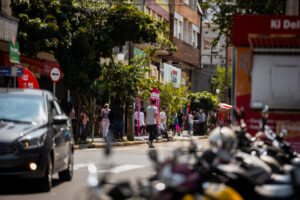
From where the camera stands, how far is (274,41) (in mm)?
12805

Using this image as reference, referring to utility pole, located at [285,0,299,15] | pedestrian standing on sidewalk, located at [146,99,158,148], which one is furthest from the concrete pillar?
utility pole, located at [285,0,299,15]

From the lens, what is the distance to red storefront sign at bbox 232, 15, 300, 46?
41.6 ft

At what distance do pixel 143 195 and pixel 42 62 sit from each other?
2811 cm

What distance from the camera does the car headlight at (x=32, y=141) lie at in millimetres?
11648

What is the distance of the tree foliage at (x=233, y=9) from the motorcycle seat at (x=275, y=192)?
1139cm

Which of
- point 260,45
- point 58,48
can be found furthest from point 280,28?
point 58,48

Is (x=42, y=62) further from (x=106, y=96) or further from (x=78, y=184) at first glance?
(x=78, y=184)

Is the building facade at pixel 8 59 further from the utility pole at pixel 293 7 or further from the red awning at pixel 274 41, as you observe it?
the red awning at pixel 274 41

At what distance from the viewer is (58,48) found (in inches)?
1081

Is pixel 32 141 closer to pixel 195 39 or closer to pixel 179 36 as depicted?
pixel 179 36

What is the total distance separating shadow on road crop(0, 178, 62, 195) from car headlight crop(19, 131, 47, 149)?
61cm

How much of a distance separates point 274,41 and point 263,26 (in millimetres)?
331

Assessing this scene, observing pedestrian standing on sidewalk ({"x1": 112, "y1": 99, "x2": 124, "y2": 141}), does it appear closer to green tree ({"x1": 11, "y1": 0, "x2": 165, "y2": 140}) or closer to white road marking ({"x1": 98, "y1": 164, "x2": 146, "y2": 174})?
green tree ({"x1": 11, "y1": 0, "x2": 165, "y2": 140})

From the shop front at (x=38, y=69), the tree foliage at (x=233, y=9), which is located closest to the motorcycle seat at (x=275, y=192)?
the tree foliage at (x=233, y=9)
